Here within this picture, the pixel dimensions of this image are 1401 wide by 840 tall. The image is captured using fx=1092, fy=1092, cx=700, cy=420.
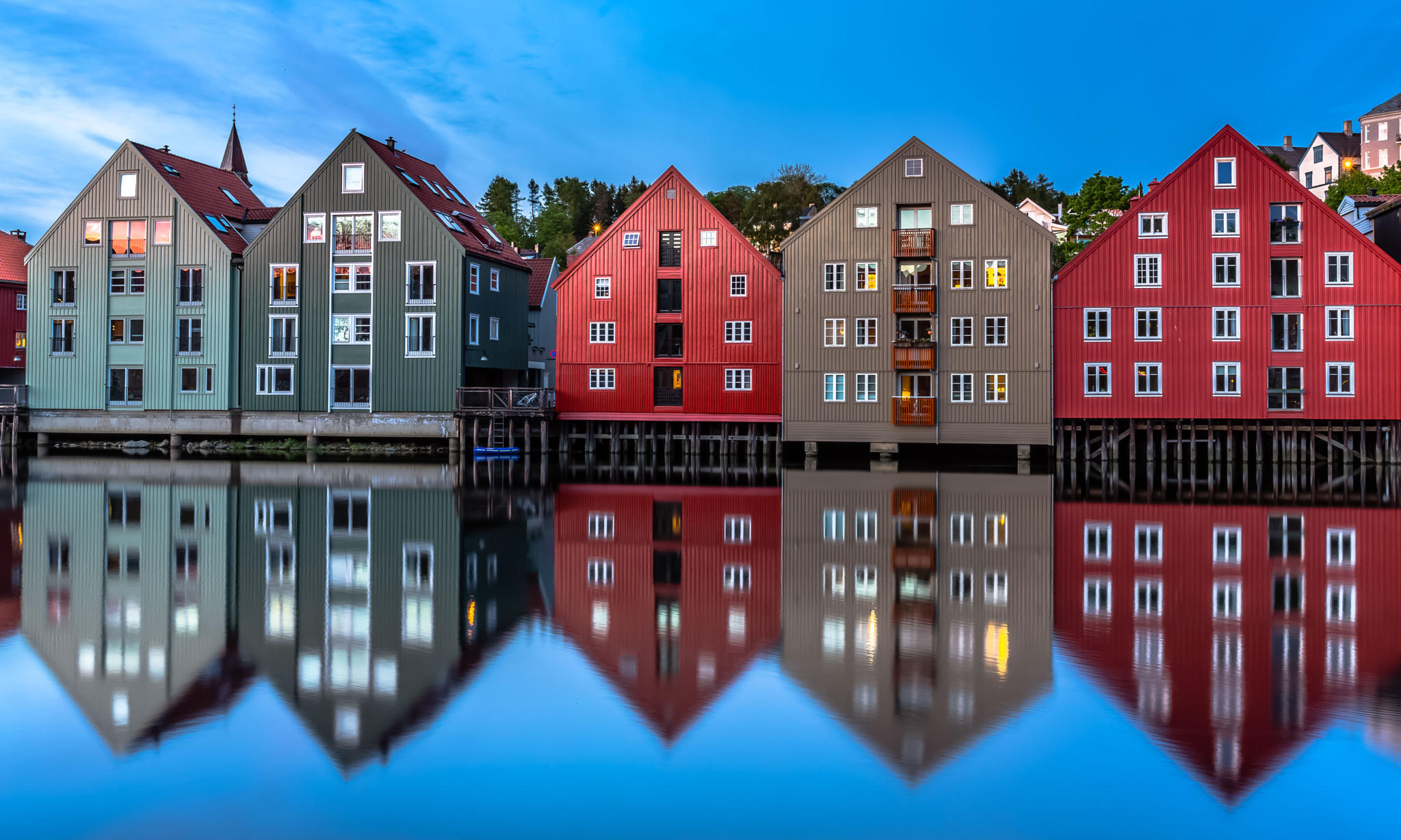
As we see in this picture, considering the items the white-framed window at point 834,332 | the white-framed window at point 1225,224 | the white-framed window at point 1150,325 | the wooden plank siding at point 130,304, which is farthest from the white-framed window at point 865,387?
the wooden plank siding at point 130,304

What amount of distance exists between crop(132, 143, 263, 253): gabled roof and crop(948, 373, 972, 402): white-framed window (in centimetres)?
3132

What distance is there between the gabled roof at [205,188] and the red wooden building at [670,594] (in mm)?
30109

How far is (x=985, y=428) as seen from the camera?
138 feet

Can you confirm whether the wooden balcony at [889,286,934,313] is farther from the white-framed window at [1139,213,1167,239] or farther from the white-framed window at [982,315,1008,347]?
the white-framed window at [1139,213,1167,239]

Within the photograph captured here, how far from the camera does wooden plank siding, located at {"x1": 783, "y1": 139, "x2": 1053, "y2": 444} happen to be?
137ft

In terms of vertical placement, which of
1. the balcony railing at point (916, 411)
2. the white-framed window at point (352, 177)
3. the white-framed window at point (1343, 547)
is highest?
the white-framed window at point (352, 177)

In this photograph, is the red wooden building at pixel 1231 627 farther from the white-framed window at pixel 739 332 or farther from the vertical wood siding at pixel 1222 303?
the white-framed window at pixel 739 332

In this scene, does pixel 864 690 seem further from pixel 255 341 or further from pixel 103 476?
pixel 255 341

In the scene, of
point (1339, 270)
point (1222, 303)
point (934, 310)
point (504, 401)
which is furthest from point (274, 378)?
point (1339, 270)

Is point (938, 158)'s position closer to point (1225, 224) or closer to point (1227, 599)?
point (1225, 224)

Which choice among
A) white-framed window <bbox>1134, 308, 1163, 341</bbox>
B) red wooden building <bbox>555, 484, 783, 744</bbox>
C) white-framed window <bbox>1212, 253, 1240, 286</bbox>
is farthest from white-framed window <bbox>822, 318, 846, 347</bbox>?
red wooden building <bbox>555, 484, 783, 744</bbox>

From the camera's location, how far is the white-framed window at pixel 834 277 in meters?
43.5

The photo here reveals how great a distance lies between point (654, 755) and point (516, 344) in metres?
44.5

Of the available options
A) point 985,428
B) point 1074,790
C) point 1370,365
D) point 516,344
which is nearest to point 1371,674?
point 1074,790
